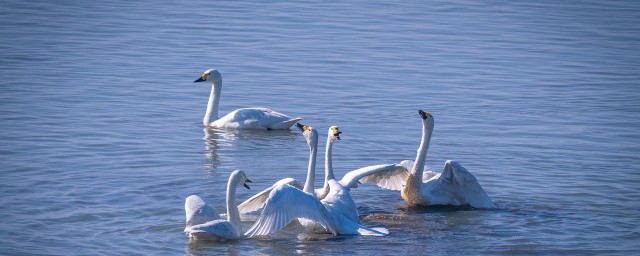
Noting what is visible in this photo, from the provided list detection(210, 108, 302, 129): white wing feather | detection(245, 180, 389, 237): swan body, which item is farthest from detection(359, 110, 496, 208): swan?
detection(210, 108, 302, 129): white wing feather

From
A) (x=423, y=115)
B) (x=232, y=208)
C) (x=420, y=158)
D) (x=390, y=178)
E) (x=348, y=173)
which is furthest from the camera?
(x=390, y=178)

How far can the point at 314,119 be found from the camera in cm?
1689

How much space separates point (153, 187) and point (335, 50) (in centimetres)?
1178

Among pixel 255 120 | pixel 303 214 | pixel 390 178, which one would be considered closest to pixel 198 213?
pixel 303 214

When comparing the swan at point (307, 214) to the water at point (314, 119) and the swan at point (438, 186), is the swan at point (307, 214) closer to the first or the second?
the water at point (314, 119)

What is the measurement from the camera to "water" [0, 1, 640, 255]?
37.4 ft

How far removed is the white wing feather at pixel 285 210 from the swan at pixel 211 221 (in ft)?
0.74

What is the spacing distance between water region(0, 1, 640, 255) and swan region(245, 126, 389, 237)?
16cm

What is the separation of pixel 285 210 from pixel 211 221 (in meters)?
0.71

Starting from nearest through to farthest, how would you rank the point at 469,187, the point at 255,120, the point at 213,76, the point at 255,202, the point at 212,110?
1. the point at 255,202
2. the point at 469,187
3. the point at 255,120
4. the point at 212,110
5. the point at 213,76

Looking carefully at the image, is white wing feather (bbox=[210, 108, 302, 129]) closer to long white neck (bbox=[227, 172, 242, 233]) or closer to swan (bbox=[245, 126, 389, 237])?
swan (bbox=[245, 126, 389, 237])

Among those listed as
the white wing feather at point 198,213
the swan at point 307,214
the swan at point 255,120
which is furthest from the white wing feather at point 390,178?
the swan at point 255,120

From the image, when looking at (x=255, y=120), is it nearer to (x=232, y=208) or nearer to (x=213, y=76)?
(x=213, y=76)

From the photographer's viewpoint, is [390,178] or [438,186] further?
[390,178]
